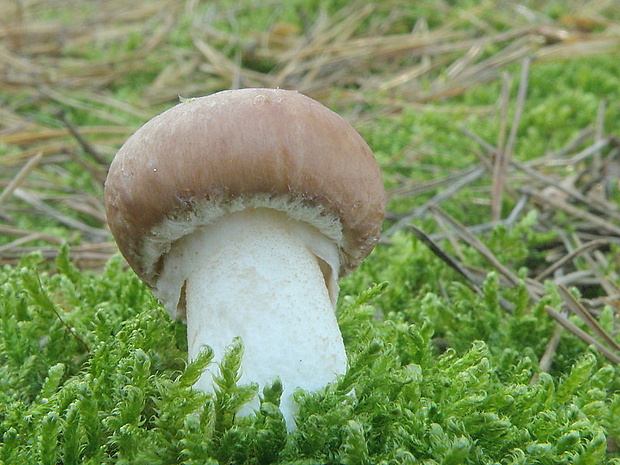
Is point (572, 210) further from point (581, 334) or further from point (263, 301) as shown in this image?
point (263, 301)

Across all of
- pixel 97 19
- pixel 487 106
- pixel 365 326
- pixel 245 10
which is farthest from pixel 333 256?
Answer: pixel 97 19

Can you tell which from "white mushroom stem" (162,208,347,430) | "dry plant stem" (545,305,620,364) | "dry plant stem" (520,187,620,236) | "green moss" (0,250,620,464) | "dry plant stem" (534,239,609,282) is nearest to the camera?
"green moss" (0,250,620,464)

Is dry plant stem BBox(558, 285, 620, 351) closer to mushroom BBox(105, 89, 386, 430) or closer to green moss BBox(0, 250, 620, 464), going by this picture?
green moss BBox(0, 250, 620, 464)

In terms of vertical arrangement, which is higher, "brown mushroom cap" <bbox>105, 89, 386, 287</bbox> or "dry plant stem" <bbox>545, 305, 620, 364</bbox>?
"brown mushroom cap" <bbox>105, 89, 386, 287</bbox>

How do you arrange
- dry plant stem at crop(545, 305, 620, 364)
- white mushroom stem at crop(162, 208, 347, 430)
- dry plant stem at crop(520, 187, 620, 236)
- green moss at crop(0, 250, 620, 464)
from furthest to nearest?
dry plant stem at crop(520, 187, 620, 236)
dry plant stem at crop(545, 305, 620, 364)
white mushroom stem at crop(162, 208, 347, 430)
green moss at crop(0, 250, 620, 464)

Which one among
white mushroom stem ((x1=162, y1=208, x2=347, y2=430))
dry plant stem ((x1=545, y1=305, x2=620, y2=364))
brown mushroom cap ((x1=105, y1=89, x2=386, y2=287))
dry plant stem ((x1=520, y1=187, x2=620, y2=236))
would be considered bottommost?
dry plant stem ((x1=520, y1=187, x2=620, y2=236))

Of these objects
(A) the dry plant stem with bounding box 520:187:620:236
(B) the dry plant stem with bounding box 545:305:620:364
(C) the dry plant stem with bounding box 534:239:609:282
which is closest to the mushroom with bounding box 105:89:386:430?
(B) the dry plant stem with bounding box 545:305:620:364

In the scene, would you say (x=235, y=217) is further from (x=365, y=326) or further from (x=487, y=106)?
(x=487, y=106)

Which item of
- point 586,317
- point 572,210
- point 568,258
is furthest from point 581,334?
point 572,210
